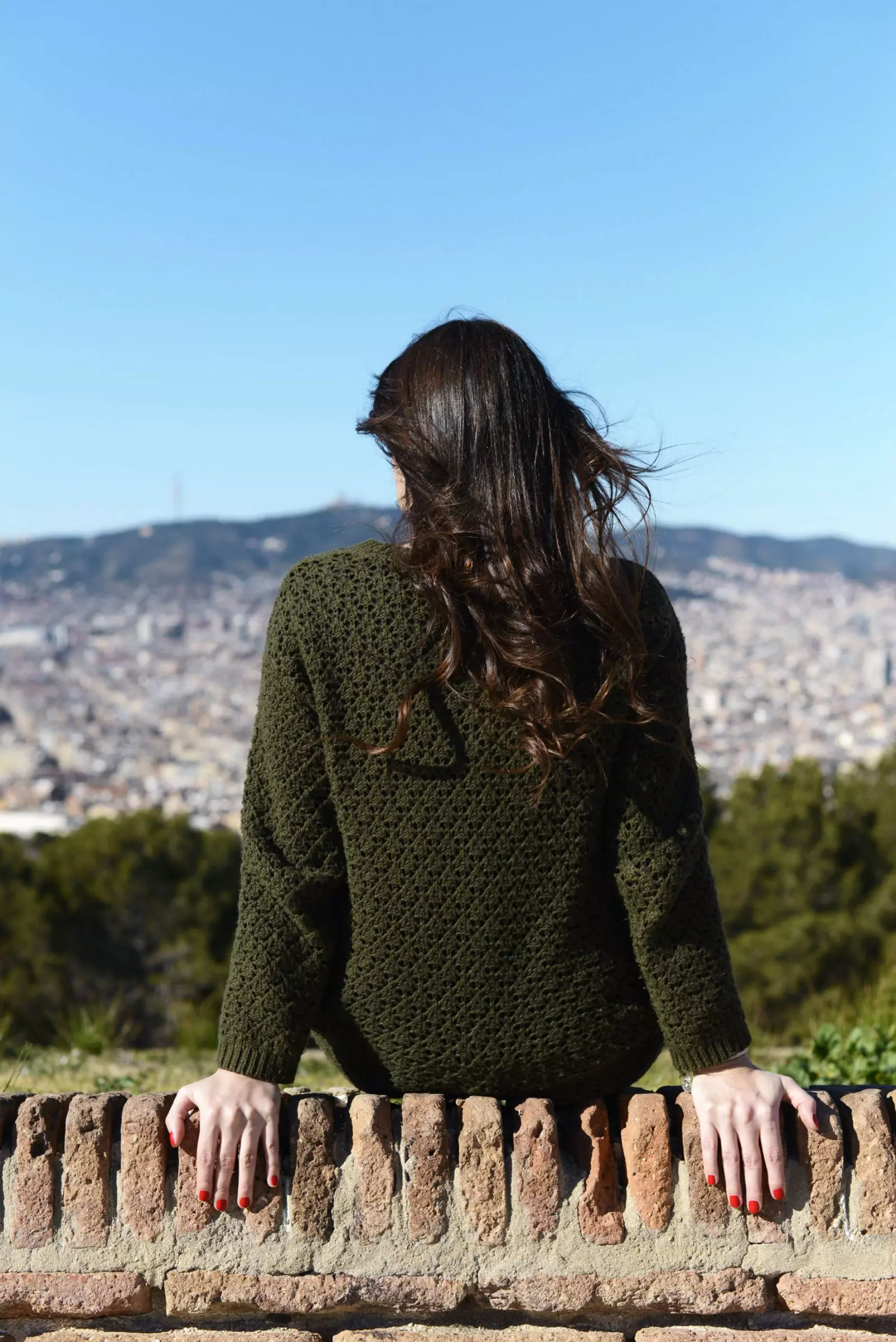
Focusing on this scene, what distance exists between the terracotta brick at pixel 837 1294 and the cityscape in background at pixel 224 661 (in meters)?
35.4

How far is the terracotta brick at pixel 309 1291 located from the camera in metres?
1.75

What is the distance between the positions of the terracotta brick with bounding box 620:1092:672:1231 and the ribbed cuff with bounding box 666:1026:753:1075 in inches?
3.2

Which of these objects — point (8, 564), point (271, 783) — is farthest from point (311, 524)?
point (271, 783)

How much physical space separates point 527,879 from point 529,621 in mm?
384

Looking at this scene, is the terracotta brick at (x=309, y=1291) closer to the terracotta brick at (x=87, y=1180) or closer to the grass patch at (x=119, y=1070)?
the terracotta brick at (x=87, y=1180)

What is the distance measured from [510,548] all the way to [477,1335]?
3.77 feet

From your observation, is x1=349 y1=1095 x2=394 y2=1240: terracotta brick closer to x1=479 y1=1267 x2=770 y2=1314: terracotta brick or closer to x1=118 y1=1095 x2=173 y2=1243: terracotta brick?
x1=479 y1=1267 x2=770 y2=1314: terracotta brick

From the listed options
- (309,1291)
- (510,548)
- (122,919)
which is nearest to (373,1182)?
(309,1291)

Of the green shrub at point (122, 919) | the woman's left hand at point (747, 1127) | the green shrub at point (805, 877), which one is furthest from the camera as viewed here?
the green shrub at point (805, 877)

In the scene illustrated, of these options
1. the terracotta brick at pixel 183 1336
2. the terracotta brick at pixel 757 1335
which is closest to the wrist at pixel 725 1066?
the terracotta brick at pixel 757 1335

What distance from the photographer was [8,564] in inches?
1734

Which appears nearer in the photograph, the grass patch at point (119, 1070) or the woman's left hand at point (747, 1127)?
the woman's left hand at point (747, 1127)

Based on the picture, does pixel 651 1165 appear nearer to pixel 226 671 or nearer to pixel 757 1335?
pixel 757 1335

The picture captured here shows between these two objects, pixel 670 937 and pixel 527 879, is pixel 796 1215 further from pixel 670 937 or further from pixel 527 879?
pixel 527 879
